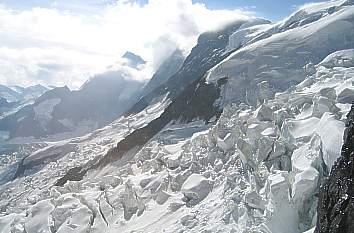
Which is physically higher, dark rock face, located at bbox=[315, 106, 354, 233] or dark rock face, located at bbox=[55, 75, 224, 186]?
dark rock face, located at bbox=[315, 106, 354, 233]

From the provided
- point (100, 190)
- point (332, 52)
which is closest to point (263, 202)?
point (100, 190)

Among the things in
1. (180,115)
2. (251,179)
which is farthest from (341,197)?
(180,115)

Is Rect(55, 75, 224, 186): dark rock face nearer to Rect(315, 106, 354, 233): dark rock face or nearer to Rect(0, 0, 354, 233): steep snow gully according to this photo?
Rect(0, 0, 354, 233): steep snow gully

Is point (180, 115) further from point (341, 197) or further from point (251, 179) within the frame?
point (341, 197)

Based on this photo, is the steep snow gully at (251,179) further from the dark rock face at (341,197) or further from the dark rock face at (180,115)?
the dark rock face at (180,115)

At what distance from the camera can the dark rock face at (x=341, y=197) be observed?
16.8m

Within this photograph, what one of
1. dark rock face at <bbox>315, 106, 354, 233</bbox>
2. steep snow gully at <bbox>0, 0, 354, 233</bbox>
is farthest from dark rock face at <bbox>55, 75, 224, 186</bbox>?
dark rock face at <bbox>315, 106, 354, 233</bbox>

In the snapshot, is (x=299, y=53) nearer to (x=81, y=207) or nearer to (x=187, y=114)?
(x=187, y=114)

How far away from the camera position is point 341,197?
17594 mm

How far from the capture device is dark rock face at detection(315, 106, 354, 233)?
1675 cm

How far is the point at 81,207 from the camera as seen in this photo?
48344 mm

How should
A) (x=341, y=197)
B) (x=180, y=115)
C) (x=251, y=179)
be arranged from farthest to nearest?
(x=180, y=115) → (x=251, y=179) → (x=341, y=197)

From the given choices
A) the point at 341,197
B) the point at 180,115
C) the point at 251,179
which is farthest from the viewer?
the point at 180,115

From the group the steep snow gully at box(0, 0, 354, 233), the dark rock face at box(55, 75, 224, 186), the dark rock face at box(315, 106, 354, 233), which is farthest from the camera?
the dark rock face at box(55, 75, 224, 186)
